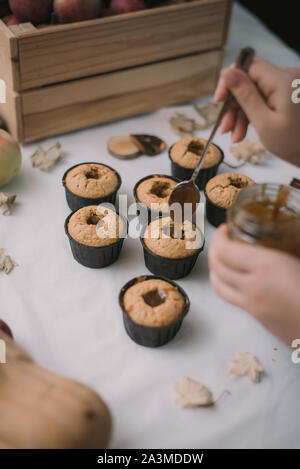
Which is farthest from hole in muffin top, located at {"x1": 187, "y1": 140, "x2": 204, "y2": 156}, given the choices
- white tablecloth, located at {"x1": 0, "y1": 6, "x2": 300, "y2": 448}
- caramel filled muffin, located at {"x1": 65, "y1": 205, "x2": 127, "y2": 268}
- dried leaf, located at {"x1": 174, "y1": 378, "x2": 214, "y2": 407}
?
dried leaf, located at {"x1": 174, "y1": 378, "x2": 214, "y2": 407}

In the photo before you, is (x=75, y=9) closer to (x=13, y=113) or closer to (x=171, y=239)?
(x=13, y=113)

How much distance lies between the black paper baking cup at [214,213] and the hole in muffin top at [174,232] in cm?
15

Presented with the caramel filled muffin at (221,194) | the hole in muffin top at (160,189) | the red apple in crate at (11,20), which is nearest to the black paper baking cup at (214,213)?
the caramel filled muffin at (221,194)

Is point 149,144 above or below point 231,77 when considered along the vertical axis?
below

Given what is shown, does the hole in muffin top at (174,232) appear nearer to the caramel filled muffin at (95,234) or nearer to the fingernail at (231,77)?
the caramel filled muffin at (95,234)

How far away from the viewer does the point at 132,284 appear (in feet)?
3.23

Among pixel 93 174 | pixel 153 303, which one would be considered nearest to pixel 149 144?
pixel 93 174

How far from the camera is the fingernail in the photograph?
87 cm

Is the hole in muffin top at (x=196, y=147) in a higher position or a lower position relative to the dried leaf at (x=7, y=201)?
higher

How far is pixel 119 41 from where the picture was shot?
1.33m

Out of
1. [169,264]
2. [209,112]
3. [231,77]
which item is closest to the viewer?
[231,77]

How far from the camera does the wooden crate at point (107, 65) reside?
1.24 meters

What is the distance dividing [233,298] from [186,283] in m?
0.30

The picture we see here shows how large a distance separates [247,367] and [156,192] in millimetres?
491
